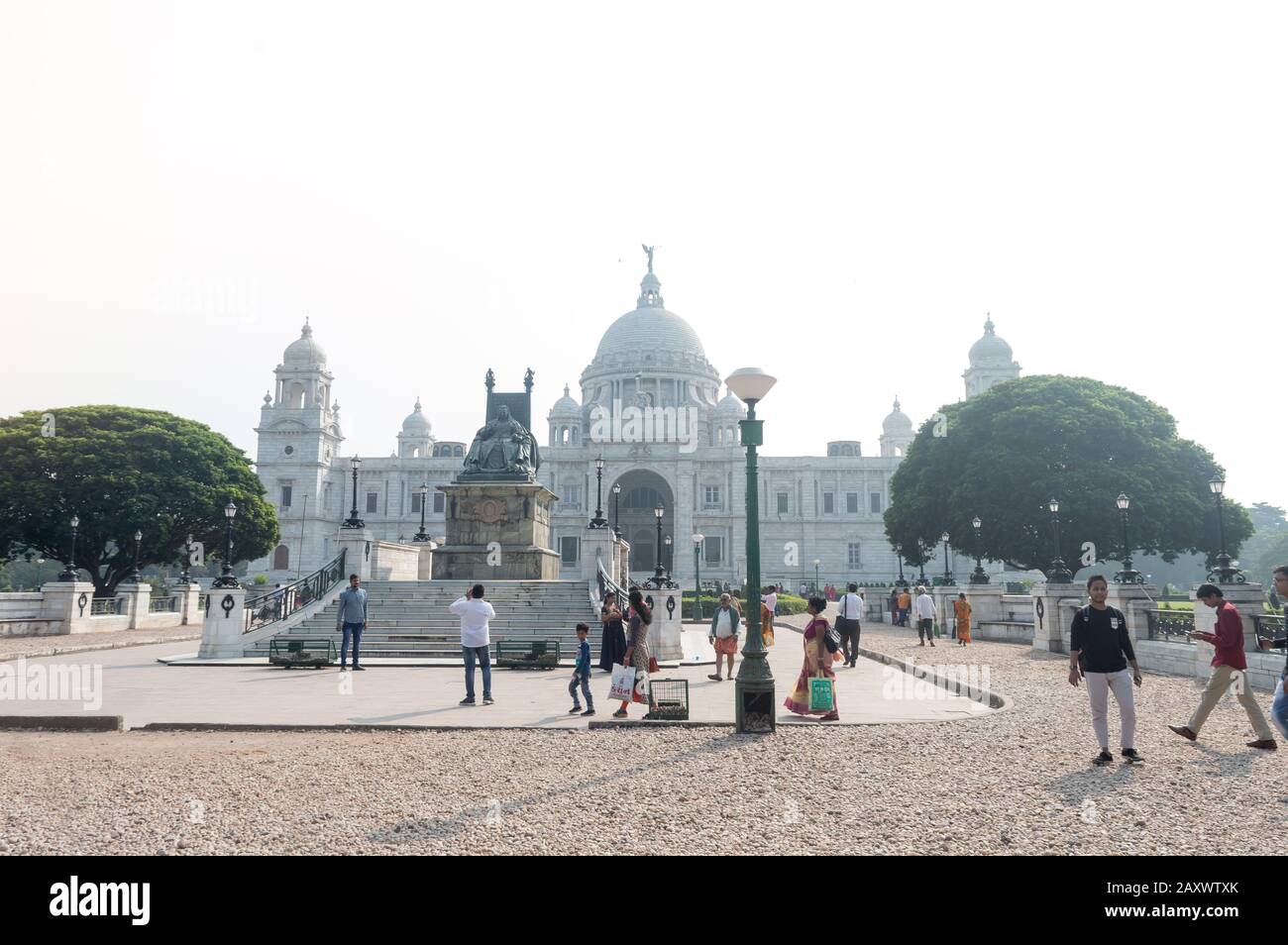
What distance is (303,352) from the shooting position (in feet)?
258

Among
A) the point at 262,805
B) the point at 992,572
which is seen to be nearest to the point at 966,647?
the point at 262,805

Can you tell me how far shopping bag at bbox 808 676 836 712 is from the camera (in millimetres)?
10606

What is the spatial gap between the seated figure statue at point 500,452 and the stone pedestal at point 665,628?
9638 millimetres

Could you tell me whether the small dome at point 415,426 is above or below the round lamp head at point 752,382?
above

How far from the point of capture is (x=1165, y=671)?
1742cm

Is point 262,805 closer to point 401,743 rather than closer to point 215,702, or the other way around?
point 401,743

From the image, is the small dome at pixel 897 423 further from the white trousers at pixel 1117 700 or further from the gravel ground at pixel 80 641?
the white trousers at pixel 1117 700

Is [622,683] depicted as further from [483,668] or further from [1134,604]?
[1134,604]

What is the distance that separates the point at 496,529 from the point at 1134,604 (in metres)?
17.6

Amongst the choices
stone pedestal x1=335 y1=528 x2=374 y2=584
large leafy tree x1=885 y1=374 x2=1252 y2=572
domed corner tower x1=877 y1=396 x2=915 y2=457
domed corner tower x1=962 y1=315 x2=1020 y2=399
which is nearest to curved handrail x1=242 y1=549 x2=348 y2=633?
stone pedestal x1=335 y1=528 x2=374 y2=584

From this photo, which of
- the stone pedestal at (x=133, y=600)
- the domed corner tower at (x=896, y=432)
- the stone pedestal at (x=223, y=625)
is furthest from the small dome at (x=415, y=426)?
the stone pedestal at (x=223, y=625)

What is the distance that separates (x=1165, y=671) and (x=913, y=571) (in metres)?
70.0

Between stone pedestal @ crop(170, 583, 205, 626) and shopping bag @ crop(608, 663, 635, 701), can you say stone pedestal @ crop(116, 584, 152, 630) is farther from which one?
shopping bag @ crop(608, 663, 635, 701)

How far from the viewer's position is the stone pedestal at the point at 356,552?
86.5 ft
